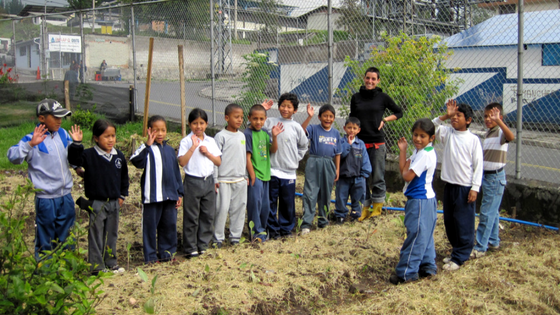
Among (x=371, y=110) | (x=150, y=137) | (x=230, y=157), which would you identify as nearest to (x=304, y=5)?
(x=371, y=110)

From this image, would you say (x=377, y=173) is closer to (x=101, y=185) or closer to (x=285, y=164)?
(x=285, y=164)

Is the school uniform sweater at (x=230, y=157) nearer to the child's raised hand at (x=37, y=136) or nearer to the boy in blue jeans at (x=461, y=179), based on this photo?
the child's raised hand at (x=37, y=136)

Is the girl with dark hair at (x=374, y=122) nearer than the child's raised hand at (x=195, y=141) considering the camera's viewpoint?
No

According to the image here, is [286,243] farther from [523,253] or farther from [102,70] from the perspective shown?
[102,70]

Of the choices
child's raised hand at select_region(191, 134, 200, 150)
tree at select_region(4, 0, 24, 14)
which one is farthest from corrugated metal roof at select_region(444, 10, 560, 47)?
tree at select_region(4, 0, 24, 14)

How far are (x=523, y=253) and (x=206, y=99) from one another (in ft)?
24.3

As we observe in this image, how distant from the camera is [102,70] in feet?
46.9

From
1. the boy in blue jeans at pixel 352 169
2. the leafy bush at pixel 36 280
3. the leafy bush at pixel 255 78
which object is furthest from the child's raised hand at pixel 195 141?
the leafy bush at pixel 255 78

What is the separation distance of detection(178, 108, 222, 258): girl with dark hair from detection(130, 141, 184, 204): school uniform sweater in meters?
0.17

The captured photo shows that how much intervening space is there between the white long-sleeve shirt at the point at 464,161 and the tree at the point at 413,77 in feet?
8.37

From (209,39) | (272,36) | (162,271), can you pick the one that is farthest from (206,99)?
(162,271)

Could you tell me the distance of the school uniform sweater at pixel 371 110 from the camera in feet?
18.5

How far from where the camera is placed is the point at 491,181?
4523 millimetres

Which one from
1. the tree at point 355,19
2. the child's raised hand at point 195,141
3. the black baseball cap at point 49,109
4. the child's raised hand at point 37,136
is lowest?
the child's raised hand at point 195,141
